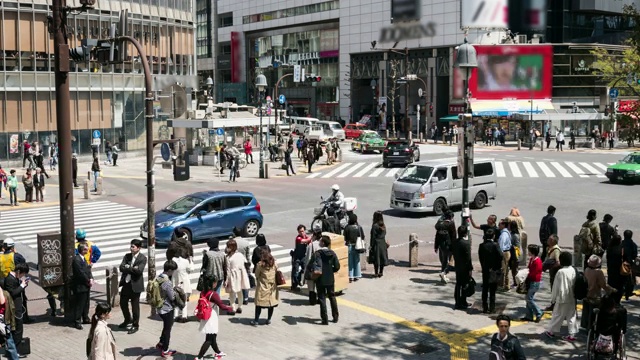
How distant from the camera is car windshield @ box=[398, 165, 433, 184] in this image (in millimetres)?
28328

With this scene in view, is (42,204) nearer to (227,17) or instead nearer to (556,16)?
(556,16)

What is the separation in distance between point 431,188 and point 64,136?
16.1 meters

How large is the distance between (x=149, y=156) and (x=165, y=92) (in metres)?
35.5

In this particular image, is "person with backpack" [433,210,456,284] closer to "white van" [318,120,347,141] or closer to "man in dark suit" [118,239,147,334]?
"man in dark suit" [118,239,147,334]

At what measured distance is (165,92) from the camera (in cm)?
5141

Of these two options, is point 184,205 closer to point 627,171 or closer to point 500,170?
point 627,171

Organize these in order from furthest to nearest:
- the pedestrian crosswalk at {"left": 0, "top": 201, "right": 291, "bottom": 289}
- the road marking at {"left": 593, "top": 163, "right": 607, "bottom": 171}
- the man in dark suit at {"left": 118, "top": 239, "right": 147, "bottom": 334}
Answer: the road marking at {"left": 593, "top": 163, "right": 607, "bottom": 171}
the pedestrian crosswalk at {"left": 0, "top": 201, "right": 291, "bottom": 289}
the man in dark suit at {"left": 118, "top": 239, "right": 147, "bottom": 334}

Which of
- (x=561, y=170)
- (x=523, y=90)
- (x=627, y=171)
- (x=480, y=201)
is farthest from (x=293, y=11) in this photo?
(x=480, y=201)

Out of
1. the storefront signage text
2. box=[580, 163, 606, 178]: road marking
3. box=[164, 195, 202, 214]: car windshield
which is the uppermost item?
the storefront signage text

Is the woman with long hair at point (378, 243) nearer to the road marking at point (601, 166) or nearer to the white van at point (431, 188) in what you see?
the white van at point (431, 188)

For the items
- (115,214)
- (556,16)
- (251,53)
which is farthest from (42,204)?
(251,53)

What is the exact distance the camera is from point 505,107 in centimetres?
7569

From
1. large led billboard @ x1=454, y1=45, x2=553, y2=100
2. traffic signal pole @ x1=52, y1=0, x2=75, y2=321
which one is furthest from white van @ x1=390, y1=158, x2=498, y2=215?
large led billboard @ x1=454, y1=45, x2=553, y2=100

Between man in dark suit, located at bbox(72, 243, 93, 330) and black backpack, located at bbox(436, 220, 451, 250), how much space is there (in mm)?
8194
